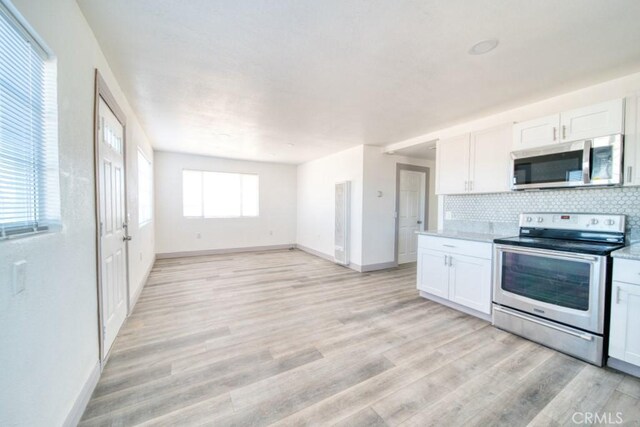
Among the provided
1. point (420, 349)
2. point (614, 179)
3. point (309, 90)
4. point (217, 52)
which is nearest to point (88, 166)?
point (217, 52)

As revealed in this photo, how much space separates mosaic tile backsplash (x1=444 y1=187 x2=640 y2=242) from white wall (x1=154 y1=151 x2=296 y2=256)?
4551 millimetres

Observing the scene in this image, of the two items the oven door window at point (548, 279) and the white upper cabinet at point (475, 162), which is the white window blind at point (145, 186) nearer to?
the white upper cabinet at point (475, 162)

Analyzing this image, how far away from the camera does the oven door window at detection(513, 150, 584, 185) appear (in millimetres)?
2369

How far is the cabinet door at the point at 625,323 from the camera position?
1.87 m

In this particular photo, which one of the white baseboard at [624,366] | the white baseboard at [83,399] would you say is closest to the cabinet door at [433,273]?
the white baseboard at [624,366]

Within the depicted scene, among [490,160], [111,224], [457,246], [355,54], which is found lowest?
[457,246]

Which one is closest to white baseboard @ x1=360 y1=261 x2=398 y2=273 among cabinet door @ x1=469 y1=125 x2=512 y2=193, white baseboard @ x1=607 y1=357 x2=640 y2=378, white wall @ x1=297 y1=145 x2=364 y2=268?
white wall @ x1=297 y1=145 x2=364 y2=268

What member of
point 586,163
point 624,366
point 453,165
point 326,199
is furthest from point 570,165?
A: point 326,199

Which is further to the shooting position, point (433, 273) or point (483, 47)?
point (433, 273)

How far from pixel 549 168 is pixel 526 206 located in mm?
549

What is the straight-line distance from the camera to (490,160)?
3.05 metres

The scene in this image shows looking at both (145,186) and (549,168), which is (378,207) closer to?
(549,168)

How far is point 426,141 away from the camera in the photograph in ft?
13.5

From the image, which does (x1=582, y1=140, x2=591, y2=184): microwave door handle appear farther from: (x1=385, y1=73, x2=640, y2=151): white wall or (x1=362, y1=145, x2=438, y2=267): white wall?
(x1=362, y1=145, x2=438, y2=267): white wall
